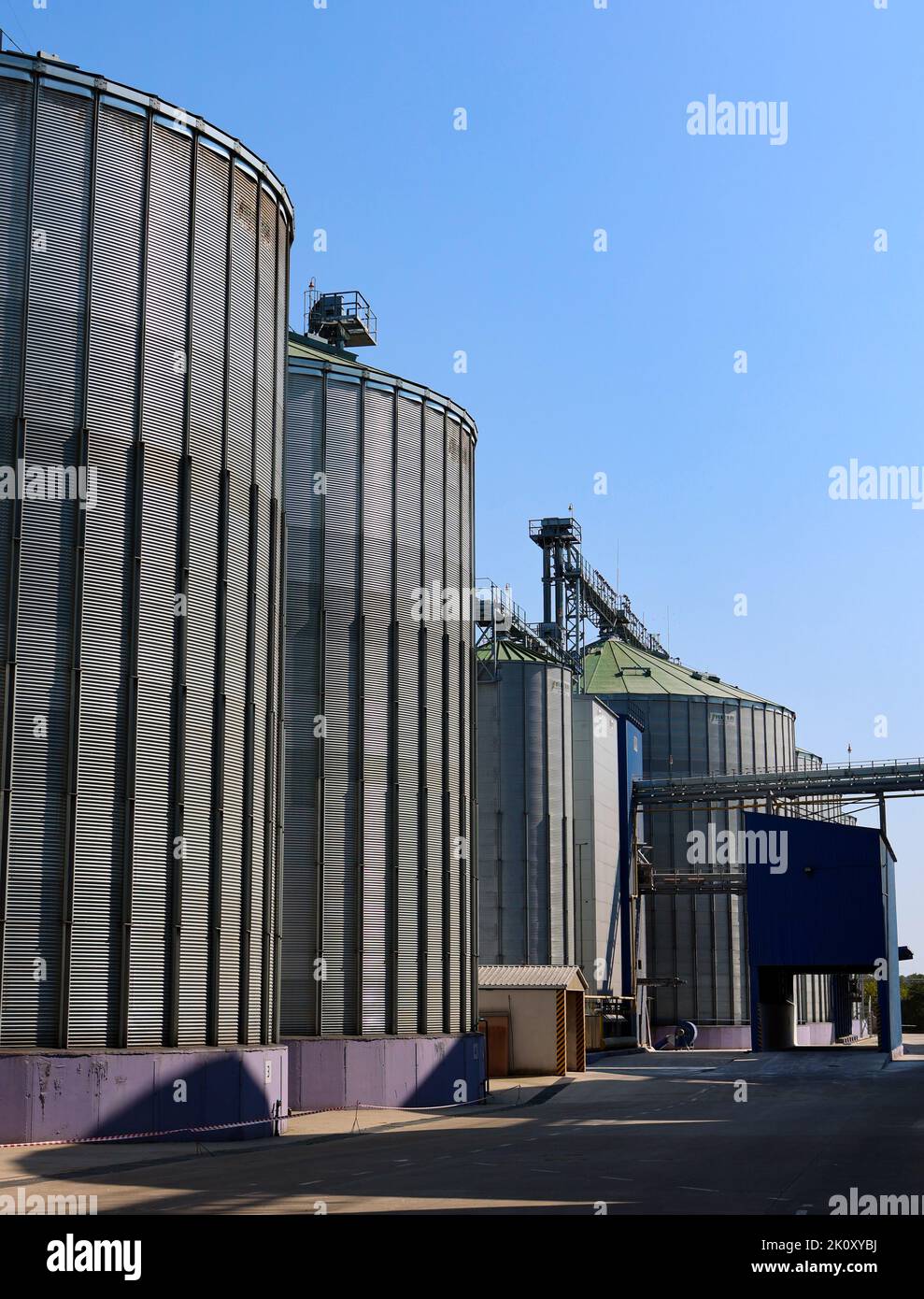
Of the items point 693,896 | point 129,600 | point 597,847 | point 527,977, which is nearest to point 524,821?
point 597,847

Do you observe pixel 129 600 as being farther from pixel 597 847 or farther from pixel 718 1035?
pixel 718 1035

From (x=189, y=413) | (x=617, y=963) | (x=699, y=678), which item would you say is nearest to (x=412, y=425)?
(x=189, y=413)

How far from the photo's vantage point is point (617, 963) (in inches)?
3268

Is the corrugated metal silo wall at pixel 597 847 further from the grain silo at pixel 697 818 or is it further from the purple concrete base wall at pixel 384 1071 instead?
the purple concrete base wall at pixel 384 1071

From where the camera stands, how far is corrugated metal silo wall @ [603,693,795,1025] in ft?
311

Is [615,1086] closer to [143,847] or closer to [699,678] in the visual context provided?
[143,847]

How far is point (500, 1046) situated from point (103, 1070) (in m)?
32.9

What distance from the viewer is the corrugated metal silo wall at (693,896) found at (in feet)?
311

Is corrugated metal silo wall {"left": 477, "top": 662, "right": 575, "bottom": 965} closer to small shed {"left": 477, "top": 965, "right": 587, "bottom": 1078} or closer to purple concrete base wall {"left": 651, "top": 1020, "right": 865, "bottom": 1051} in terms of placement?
small shed {"left": 477, "top": 965, "right": 587, "bottom": 1078}

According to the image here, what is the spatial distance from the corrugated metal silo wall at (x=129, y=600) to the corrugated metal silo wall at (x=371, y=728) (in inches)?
285

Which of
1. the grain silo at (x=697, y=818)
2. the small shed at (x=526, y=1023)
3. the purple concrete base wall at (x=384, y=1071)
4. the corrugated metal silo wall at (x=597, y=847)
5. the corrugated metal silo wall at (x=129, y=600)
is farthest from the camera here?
the grain silo at (x=697, y=818)

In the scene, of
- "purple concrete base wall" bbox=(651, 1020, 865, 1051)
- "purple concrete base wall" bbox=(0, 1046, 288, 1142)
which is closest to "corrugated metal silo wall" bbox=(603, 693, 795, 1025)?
"purple concrete base wall" bbox=(651, 1020, 865, 1051)

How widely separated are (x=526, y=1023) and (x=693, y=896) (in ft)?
123

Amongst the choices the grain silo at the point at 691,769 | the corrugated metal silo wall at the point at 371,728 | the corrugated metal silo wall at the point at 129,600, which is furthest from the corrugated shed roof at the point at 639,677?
the corrugated metal silo wall at the point at 129,600
